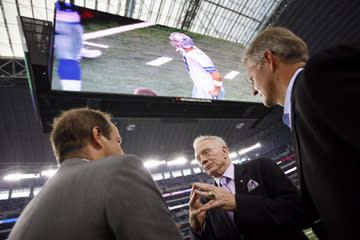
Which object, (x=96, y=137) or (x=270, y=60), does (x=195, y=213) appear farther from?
(x=270, y=60)

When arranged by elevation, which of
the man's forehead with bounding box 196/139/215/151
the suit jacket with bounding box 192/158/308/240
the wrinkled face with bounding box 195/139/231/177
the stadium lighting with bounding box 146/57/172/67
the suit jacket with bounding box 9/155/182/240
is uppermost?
the stadium lighting with bounding box 146/57/172/67

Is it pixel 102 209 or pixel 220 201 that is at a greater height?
pixel 102 209

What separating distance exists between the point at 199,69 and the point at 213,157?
10.8 ft

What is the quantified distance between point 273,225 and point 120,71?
366cm

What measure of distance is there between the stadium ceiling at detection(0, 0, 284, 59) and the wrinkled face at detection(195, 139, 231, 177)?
8.20 meters

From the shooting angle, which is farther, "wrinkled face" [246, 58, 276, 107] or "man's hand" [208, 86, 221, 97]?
"man's hand" [208, 86, 221, 97]

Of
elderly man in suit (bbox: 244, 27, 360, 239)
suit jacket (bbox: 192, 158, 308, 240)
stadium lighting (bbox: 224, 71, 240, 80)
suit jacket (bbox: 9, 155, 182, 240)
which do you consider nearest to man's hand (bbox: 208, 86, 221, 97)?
stadium lighting (bbox: 224, 71, 240, 80)

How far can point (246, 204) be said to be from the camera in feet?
4.26

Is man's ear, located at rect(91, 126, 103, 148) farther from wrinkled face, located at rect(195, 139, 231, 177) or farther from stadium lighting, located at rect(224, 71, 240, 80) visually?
stadium lighting, located at rect(224, 71, 240, 80)

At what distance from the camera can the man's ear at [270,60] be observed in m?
1.28

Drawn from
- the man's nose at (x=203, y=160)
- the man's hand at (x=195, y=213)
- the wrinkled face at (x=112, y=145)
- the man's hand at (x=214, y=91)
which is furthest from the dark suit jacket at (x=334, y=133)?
the man's hand at (x=214, y=91)

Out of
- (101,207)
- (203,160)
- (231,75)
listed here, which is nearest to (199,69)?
(231,75)

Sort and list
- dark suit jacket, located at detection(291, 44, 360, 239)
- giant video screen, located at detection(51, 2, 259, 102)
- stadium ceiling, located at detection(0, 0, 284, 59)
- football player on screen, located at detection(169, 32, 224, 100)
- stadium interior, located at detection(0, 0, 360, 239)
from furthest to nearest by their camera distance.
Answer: stadium ceiling, located at detection(0, 0, 284, 59) → stadium interior, located at detection(0, 0, 360, 239) → football player on screen, located at detection(169, 32, 224, 100) → giant video screen, located at detection(51, 2, 259, 102) → dark suit jacket, located at detection(291, 44, 360, 239)

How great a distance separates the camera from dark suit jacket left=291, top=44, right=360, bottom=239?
0.62 meters
